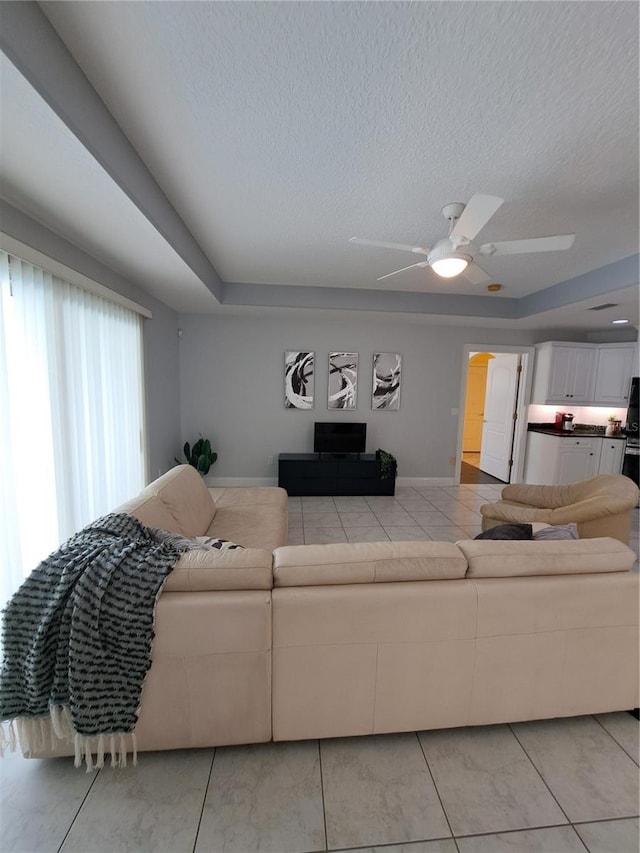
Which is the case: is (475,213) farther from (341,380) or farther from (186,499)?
(341,380)

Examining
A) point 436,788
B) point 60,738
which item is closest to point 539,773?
point 436,788

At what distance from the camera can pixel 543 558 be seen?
A: 58.7 inches

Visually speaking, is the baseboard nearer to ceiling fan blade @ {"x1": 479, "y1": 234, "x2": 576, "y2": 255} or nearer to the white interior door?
the white interior door

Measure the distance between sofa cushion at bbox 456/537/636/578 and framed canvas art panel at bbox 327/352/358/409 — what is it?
11.9 ft

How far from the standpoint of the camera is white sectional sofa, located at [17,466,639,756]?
1305 mm

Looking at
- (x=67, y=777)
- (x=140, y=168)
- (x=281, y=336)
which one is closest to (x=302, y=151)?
(x=140, y=168)

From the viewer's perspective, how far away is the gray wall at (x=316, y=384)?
192 inches

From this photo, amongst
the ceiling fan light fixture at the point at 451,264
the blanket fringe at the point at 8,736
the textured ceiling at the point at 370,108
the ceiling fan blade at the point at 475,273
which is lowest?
the blanket fringe at the point at 8,736


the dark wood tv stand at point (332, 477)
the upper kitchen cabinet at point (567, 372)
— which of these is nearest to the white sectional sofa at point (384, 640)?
the dark wood tv stand at point (332, 477)

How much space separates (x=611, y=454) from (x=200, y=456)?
19.1ft

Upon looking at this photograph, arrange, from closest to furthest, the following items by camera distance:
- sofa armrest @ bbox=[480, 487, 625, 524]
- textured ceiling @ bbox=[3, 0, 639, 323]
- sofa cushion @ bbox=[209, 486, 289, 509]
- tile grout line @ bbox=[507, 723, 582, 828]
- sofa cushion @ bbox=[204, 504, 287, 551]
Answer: textured ceiling @ bbox=[3, 0, 639, 323]
tile grout line @ bbox=[507, 723, 582, 828]
sofa cushion @ bbox=[204, 504, 287, 551]
sofa armrest @ bbox=[480, 487, 625, 524]
sofa cushion @ bbox=[209, 486, 289, 509]

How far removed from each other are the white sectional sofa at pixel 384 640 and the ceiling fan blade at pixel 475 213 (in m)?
1.60

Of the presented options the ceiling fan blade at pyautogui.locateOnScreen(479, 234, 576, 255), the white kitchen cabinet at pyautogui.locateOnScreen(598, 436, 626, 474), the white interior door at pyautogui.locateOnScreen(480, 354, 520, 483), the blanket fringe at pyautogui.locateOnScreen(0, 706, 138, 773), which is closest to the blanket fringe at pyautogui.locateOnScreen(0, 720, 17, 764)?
the blanket fringe at pyautogui.locateOnScreen(0, 706, 138, 773)

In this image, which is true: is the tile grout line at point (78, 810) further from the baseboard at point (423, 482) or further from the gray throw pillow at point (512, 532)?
the baseboard at point (423, 482)
